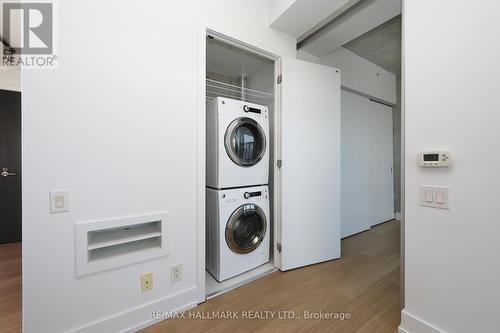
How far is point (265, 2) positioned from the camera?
193 cm

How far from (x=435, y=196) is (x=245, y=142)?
145 cm

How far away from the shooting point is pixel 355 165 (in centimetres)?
306

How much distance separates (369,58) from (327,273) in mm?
3180

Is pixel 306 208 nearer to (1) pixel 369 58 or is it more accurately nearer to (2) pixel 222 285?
(2) pixel 222 285

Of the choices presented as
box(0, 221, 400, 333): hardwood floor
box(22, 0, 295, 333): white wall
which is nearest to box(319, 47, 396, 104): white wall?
box(22, 0, 295, 333): white wall

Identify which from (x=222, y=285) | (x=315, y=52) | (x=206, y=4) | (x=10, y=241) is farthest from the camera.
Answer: (x=10, y=241)

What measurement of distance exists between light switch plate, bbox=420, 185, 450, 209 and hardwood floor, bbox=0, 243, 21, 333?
8.61 ft

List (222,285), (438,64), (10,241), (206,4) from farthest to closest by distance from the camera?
1. (10,241)
2. (222,285)
3. (206,4)
4. (438,64)

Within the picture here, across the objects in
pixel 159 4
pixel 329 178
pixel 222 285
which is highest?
pixel 159 4

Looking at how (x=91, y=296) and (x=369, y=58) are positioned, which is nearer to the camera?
(x=91, y=296)

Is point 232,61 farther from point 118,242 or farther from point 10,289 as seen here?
point 10,289

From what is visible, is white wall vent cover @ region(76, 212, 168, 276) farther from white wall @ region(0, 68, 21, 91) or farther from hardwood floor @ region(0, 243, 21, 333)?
white wall @ region(0, 68, 21, 91)

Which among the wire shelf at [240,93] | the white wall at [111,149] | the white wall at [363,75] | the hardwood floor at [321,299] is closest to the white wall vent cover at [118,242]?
the white wall at [111,149]

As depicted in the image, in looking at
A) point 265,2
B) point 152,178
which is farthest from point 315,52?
point 152,178
